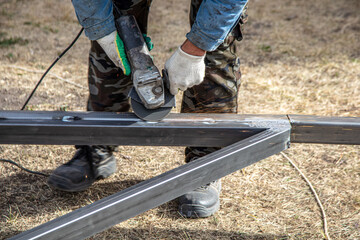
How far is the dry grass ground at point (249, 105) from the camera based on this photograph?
171 cm

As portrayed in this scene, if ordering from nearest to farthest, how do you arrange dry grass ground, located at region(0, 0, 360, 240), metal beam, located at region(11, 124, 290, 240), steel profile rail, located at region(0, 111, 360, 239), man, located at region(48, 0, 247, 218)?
metal beam, located at region(11, 124, 290, 240) → steel profile rail, located at region(0, 111, 360, 239) → man, located at region(48, 0, 247, 218) → dry grass ground, located at region(0, 0, 360, 240)

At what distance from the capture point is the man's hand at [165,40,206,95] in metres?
1.38

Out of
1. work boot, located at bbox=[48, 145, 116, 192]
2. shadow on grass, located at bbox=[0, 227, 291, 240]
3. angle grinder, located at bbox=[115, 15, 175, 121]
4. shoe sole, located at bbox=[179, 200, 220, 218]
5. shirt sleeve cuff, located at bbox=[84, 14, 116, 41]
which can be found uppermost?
shirt sleeve cuff, located at bbox=[84, 14, 116, 41]

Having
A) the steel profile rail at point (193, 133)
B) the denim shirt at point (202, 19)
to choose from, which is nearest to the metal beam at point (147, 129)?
the steel profile rail at point (193, 133)

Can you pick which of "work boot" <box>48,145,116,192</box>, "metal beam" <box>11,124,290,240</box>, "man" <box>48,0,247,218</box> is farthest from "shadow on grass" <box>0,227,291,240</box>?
"metal beam" <box>11,124,290,240</box>

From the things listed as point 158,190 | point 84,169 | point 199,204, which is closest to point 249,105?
point 199,204

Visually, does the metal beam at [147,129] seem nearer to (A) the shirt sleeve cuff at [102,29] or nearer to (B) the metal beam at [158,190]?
(B) the metal beam at [158,190]

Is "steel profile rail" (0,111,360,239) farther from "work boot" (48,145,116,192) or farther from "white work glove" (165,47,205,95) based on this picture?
"work boot" (48,145,116,192)

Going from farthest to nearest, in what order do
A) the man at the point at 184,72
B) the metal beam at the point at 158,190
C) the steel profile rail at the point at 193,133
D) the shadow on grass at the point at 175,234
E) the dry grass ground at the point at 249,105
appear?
the dry grass ground at the point at 249,105 < the shadow on grass at the point at 175,234 < the man at the point at 184,72 < the steel profile rail at the point at 193,133 < the metal beam at the point at 158,190

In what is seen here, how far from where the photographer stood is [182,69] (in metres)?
1.42

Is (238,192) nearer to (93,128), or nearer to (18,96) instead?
(93,128)

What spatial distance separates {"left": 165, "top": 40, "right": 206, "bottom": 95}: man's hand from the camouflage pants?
0.95 ft

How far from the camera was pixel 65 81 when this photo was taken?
9.93ft

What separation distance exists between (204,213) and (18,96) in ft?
5.69
